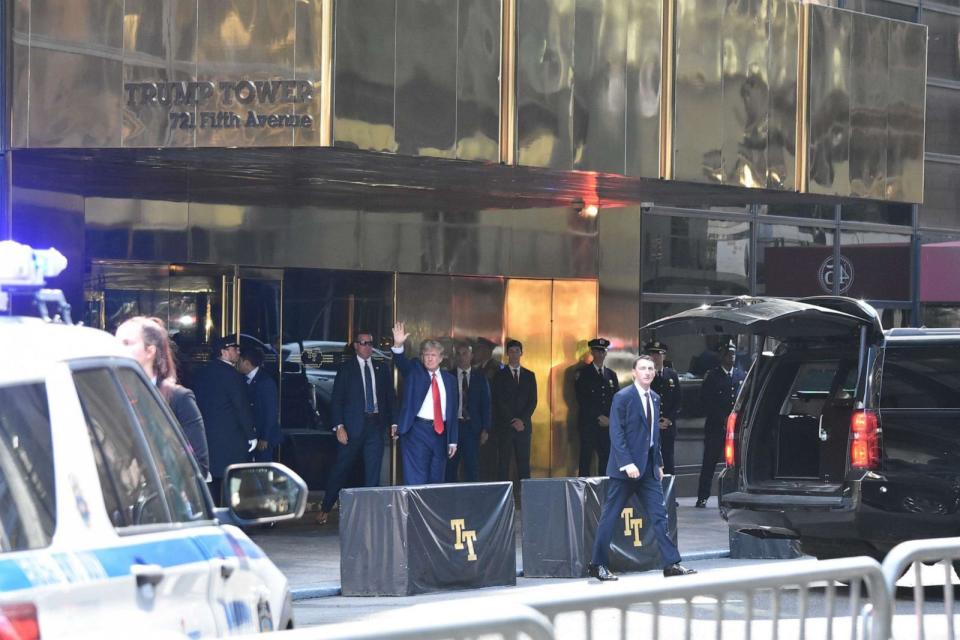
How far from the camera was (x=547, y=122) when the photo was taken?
14.6 m

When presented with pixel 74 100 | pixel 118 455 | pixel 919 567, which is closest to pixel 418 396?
pixel 74 100

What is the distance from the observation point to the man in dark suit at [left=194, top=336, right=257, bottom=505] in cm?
1507

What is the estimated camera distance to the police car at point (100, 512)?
399cm

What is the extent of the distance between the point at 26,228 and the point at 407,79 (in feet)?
12.4

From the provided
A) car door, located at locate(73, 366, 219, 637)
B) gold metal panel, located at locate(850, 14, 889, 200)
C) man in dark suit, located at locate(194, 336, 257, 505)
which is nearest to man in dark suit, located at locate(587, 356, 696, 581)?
man in dark suit, located at locate(194, 336, 257, 505)

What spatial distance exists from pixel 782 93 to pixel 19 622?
14178mm

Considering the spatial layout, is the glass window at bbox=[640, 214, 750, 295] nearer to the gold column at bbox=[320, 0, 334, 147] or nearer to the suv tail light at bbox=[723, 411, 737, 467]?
the suv tail light at bbox=[723, 411, 737, 467]

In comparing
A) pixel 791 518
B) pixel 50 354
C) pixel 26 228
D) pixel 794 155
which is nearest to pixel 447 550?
pixel 791 518

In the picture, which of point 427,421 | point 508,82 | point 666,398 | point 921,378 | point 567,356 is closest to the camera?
point 921,378

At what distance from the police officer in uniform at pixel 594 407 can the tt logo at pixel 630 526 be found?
5.22m

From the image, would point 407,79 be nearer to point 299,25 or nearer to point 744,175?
point 299,25

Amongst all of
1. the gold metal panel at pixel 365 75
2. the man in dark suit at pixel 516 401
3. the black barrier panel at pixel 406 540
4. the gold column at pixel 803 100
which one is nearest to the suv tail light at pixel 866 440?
the black barrier panel at pixel 406 540

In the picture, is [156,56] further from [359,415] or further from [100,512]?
[100,512]

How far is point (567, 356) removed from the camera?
2003 centimetres
